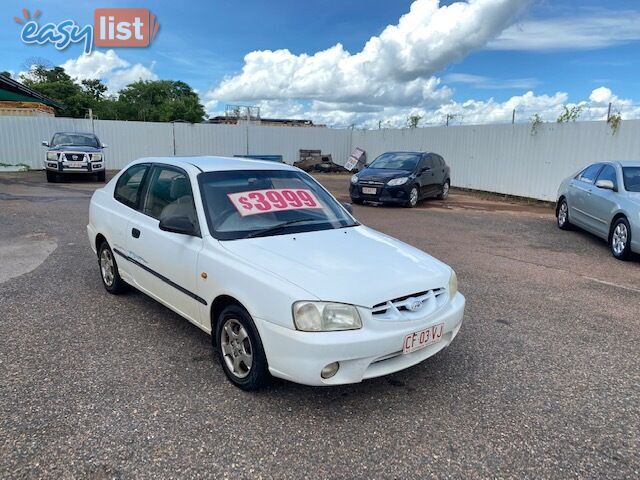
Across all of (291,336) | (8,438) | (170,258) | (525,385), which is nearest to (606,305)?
(525,385)

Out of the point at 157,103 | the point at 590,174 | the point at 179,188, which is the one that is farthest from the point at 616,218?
the point at 157,103

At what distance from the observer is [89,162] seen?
1596 centimetres

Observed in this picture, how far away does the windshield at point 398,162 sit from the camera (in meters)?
13.4

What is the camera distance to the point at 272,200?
3.91 meters

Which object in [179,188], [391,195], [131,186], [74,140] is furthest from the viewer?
[74,140]

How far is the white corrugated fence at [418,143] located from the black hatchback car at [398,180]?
3497mm

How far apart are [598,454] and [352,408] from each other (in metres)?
1.42

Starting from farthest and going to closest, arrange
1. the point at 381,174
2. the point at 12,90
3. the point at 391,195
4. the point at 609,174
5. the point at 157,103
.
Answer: the point at 157,103, the point at 12,90, the point at 381,174, the point at 391,195, the point at 609,174

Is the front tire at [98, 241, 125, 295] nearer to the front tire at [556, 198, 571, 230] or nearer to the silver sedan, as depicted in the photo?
the silver sedan

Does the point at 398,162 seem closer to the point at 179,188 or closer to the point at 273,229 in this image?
the point at 179,188

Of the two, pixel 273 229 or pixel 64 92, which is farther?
pixel 64 92

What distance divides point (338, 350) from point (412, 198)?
1073cm

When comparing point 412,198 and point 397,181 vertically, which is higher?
point 397,181

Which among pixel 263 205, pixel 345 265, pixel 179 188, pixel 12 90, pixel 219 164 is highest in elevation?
pixel 12 90
